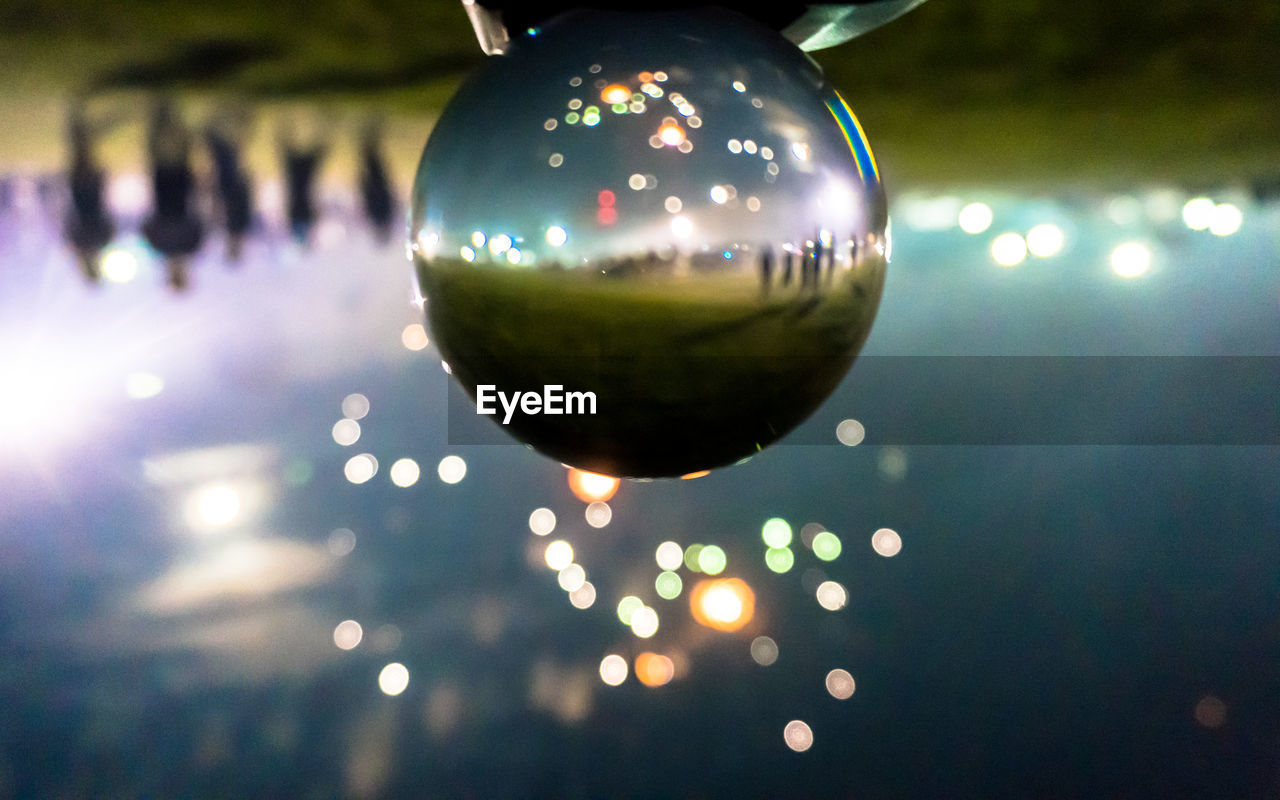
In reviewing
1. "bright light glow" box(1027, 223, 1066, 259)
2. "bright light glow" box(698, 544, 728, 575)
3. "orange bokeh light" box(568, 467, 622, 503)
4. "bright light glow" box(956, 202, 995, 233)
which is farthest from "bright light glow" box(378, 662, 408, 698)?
"bright light glow" box(1027, 223, 1066, 259)

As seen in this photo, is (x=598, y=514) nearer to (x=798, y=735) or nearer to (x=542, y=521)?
(x=542, y=521)

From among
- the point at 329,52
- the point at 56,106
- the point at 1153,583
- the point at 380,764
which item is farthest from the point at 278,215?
the point at 1153,583

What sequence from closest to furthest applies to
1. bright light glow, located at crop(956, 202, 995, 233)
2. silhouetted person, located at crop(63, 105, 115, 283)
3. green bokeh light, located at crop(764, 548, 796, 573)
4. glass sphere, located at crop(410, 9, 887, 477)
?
glass sphere, located at crop(410, 9, 887, 477) < silhouetted person, located at crop(63, 105, 115, 283) < bright light glow, located at crop(956, 202, 995, 233) < green bokeh light, located at crop(764, 548, 796, 573)

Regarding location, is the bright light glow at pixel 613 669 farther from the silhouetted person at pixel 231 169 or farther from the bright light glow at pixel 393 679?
the silhouetted person at pixel 231 169

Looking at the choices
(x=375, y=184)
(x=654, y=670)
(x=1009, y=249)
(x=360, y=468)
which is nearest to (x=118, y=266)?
(x=375, y=184)

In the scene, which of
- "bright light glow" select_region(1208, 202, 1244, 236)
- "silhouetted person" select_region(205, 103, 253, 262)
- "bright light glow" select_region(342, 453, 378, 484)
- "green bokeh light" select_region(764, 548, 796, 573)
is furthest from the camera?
"green bokeh light" select_region(764, 548, 796, 573)

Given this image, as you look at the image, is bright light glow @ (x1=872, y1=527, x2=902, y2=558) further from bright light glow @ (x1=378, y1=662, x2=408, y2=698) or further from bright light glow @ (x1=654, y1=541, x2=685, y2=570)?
bright light glow @ (x1=378, y1=662, x2=408, y2=698)
